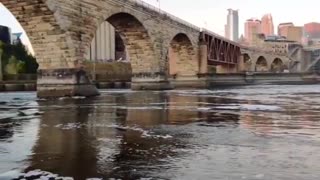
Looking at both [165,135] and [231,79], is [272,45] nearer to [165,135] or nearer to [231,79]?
[231,79]

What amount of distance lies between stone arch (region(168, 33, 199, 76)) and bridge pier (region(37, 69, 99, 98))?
133 feet

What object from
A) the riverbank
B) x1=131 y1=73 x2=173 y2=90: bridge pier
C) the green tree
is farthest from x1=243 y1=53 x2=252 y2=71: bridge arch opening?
x1=131 y1=73 x2=173 y2=90: bridge pier

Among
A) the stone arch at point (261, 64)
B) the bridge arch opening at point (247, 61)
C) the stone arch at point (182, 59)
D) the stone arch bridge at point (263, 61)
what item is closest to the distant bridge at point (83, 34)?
the stone arch at point (182, 59)

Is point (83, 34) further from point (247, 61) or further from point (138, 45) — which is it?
point (247, 61)

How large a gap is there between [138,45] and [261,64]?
105194 millimetres

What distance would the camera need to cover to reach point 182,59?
7581 cm

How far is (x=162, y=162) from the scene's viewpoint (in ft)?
23.9

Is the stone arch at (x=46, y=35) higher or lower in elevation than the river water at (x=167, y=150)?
higher

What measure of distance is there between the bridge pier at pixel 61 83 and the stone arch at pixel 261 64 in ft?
381

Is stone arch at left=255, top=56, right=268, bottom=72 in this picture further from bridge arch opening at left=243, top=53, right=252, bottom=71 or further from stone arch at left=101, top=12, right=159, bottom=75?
stone arch at left=101, top=12, right=159, bottom=75

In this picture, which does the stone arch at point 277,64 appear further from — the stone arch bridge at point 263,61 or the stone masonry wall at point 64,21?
the stone masonry wall at point 64,21

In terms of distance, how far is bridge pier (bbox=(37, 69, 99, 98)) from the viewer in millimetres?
32688

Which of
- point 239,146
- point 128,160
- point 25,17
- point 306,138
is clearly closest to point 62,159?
point 128,160

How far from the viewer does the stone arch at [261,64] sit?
146000 millimetres
